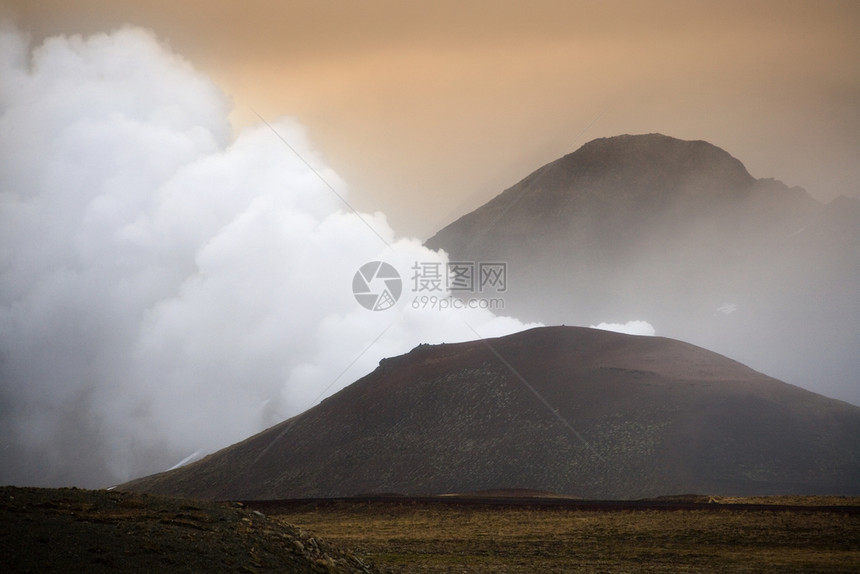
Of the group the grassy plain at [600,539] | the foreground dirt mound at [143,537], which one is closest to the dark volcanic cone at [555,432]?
the grassy plain at [600,539]

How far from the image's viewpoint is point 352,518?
4831cm

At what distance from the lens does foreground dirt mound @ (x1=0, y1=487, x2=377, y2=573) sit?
17.2m

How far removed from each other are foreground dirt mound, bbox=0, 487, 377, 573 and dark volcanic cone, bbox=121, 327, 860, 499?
4210cm

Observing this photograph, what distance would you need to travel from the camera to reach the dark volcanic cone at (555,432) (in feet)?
206

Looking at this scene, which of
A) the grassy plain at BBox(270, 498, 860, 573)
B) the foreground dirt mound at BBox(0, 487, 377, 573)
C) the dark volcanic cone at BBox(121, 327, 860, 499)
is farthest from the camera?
the dark volcanic cone at BBox(121, 327, 860, 499)

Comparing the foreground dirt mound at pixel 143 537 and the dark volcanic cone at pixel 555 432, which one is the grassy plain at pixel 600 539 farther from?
the dark volcanic cone at pixel 555 432

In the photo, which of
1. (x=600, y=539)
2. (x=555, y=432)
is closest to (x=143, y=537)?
(x=600, y=539)

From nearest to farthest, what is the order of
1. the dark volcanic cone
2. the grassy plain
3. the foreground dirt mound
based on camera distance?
1. the foreground dirt mound
2. the grassy plain
3. the dark volcanic cone

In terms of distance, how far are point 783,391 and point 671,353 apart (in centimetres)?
1533

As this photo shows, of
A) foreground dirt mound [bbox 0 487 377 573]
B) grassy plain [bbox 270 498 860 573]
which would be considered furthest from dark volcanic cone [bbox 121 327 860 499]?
foreground dirt mound [bbox 0 487 377 573]

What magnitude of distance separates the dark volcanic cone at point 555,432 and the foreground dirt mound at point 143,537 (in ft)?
138

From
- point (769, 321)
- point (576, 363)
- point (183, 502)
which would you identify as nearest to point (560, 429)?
point (576, 363)

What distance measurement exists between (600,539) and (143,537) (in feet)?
76.6

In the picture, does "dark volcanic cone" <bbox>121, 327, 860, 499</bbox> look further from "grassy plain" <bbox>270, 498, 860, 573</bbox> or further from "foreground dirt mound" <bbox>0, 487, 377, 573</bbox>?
"foreground dirt mound" <bbox>0, 487, 377, 573</bbox>
